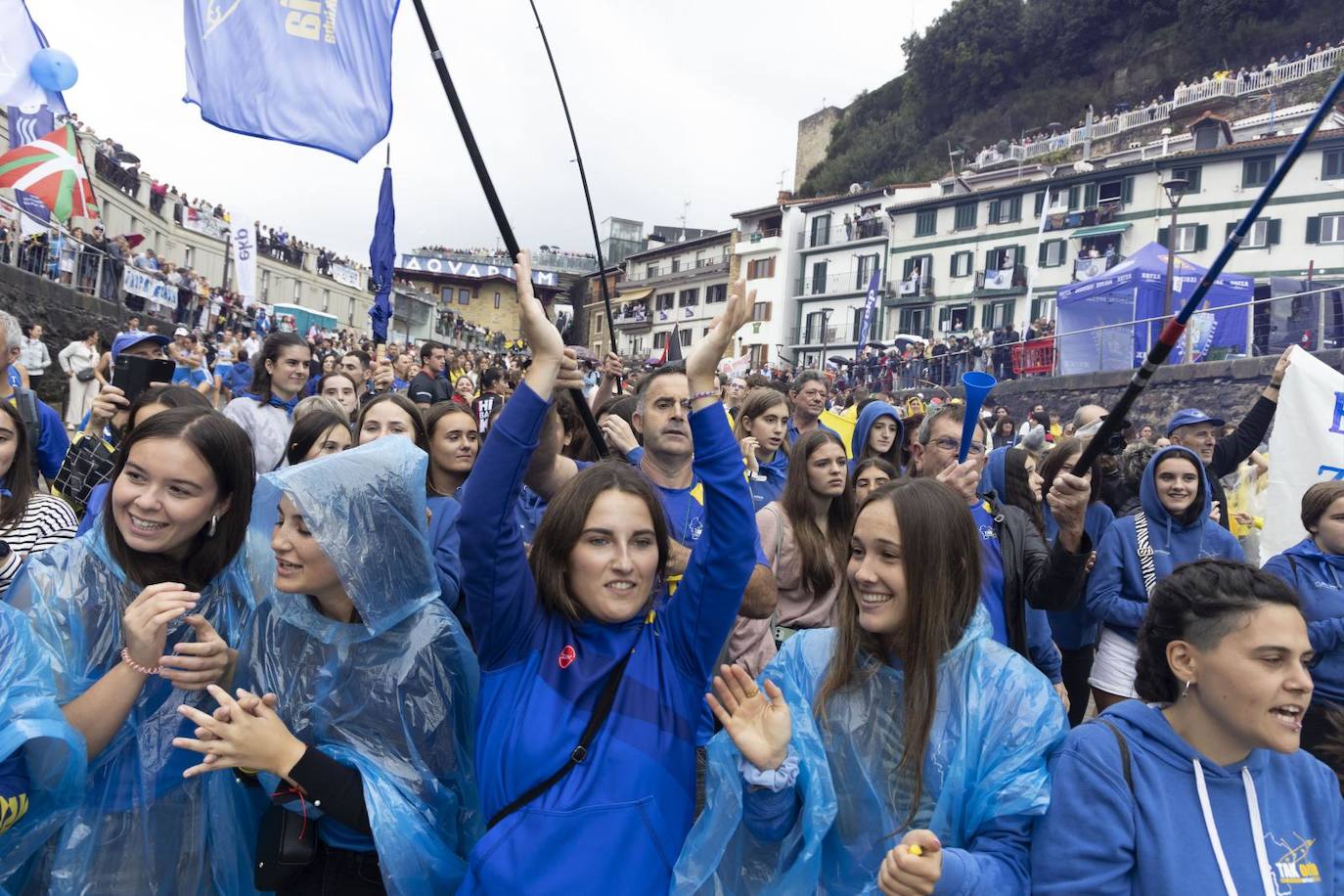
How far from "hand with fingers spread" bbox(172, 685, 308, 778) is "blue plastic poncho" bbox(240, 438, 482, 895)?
18 centimetres

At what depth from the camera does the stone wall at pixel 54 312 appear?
1384 centimetres

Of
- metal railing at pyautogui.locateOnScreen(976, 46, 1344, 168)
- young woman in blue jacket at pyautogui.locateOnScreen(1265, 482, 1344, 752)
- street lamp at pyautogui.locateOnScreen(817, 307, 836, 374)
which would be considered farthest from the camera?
street lamp at pyautogui.locateOnScreen(817, 307, 836, 374)

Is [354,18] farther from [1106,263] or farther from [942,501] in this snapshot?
[1106,263]

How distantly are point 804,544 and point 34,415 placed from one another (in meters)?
3.71

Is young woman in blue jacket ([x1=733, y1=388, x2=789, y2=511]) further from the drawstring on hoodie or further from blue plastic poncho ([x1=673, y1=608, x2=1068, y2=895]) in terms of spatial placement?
the drawstring on hoodie

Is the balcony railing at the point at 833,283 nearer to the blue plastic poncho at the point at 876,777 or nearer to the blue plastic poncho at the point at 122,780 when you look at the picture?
the blue plastic poncho at the point at 876,777

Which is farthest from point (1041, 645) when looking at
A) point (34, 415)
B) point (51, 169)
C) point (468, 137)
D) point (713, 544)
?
point (51, 169)

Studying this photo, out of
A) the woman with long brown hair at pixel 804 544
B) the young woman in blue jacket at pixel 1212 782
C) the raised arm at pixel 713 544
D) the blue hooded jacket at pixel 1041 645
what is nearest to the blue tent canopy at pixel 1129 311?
the blue hooded jacket at pixel 1041 645

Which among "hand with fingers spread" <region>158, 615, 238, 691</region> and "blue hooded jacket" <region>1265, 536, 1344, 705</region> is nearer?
"hand with fingers spread" <region>158, 615, 238, 691</region>

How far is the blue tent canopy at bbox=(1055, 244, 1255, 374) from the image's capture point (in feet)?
56.1

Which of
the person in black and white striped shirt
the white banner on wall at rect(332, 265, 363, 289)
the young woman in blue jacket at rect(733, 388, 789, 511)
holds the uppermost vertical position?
the white banner on wall at rect(332, 265, 363, 289)

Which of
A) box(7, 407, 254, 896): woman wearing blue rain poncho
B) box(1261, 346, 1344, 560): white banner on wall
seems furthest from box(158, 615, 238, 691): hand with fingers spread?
box(1261, 346, 1344, 560): white banner on wall

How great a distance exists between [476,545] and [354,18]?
10.8ft

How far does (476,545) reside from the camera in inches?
89.1
